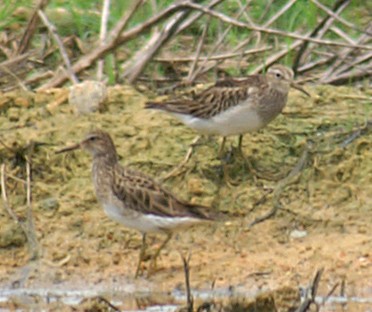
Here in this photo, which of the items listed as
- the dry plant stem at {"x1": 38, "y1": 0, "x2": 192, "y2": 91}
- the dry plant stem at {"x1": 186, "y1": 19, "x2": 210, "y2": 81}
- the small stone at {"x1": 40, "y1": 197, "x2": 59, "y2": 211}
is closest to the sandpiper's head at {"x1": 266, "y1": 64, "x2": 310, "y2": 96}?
the dry plant stem at {"x1": 38, "y1": 0, "x2": 192, "y2": 91}

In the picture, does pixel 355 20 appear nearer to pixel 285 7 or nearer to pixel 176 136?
pixel 285 7

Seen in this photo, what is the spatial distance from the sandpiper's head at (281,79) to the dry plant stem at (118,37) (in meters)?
0.82

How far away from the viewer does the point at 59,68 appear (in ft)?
39.0

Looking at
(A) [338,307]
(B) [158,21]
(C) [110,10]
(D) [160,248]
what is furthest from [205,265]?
(C) [110,10]

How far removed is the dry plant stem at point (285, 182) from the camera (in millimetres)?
10195

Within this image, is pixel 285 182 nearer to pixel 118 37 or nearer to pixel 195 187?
pixel 195 187

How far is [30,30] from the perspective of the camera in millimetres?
12031

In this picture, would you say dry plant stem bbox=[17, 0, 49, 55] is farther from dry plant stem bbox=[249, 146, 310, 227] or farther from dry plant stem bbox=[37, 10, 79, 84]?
dry plant stem bbox=[249, 146, 310, 227]

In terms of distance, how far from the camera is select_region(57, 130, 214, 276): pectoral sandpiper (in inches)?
372

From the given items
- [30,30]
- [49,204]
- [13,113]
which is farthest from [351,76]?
[49,204]

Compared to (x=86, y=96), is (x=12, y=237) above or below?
below

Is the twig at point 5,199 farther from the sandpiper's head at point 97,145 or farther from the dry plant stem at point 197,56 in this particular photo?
the dry plant stem at point 197,56

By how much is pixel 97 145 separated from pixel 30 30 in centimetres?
230

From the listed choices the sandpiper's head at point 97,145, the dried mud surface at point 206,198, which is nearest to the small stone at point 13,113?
the dried mud surface at point 206,198
